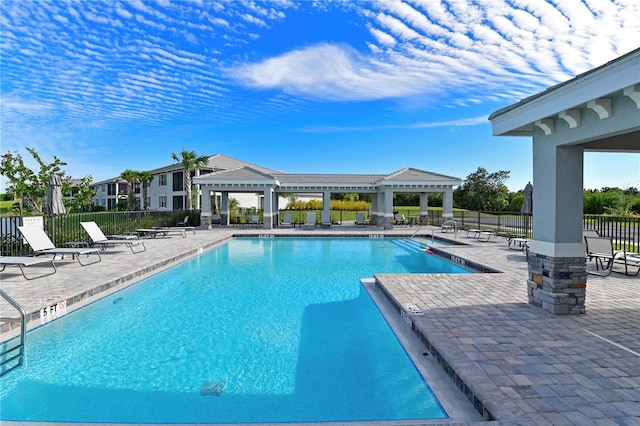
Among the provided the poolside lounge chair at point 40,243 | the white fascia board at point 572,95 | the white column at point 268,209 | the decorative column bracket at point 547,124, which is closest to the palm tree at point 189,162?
the white column at point 268,209

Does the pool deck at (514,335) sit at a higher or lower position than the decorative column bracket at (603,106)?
lower

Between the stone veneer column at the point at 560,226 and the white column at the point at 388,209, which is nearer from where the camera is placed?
the stone veneer column at the point at 560,226

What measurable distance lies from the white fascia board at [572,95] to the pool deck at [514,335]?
2747mm

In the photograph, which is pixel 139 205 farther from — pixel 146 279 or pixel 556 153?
pixel 556 153

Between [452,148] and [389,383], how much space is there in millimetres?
40388

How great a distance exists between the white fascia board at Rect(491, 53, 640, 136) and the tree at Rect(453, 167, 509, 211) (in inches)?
1646

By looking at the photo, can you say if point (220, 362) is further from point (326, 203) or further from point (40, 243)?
point (326, 203)

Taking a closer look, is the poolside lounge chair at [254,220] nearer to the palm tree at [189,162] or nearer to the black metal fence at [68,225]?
the black metal fence at [68,225]

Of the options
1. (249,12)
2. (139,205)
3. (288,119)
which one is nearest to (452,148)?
(288,119)

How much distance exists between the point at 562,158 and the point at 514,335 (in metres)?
2.54

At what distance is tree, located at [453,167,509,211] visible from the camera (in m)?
44.3

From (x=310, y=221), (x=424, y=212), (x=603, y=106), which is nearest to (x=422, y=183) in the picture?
(x=424, y=212)

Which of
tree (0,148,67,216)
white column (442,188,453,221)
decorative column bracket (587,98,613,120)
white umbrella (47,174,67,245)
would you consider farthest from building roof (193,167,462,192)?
decorative column bracket (587,98,613,120)

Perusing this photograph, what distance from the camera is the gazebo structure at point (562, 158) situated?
13.3ft
